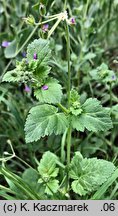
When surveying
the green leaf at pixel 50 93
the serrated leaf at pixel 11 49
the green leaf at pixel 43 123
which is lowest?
the green leaf at pixel 43 123

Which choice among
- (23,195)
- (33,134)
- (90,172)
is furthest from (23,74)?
Answer: (23,195)

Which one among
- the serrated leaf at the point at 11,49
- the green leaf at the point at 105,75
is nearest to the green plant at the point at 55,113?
the green leaf at the point at 105,75

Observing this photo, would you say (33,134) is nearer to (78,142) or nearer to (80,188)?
(80,188)

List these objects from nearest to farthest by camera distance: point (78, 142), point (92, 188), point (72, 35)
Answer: point (92, 188) < point (78, 142) < point (72, 35)

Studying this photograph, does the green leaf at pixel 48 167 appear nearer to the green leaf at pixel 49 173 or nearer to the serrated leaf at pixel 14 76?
the green leaf at pixel 49 173

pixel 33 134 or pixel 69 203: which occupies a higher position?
pixel 33 134

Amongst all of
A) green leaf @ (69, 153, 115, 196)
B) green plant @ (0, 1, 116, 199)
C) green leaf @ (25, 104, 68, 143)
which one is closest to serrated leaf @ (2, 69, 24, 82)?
green plant @ (0, 1, 116, 199)
